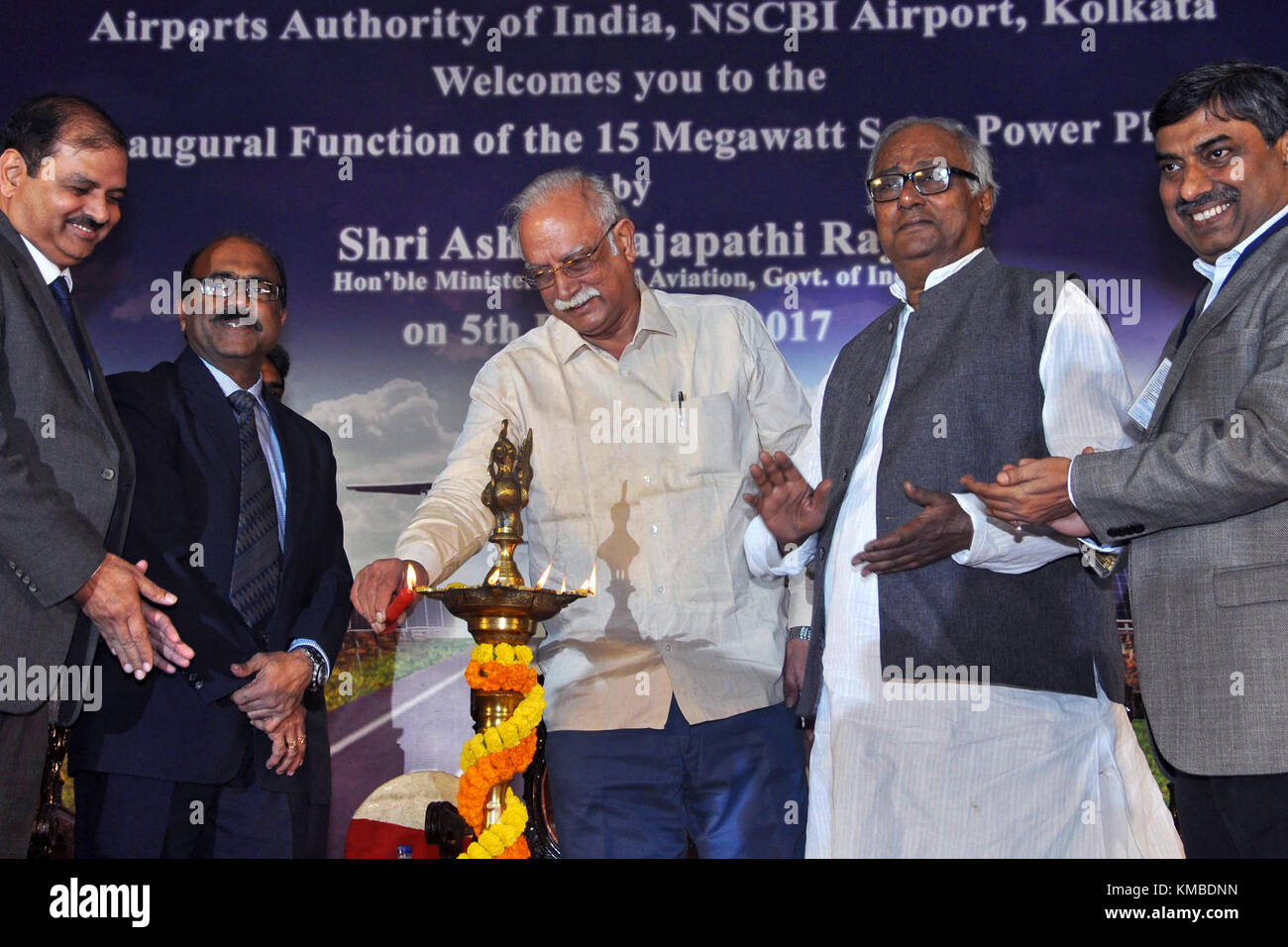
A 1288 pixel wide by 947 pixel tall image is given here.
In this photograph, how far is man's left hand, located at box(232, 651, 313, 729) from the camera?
325cm

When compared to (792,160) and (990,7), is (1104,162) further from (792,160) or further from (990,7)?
(792,160)

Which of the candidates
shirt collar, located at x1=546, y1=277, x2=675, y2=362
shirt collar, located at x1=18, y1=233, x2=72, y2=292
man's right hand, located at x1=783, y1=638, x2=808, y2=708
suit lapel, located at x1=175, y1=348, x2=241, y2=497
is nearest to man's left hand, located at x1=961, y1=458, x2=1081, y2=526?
man's right hand, located at x1=783, y1=638, x2=808, y2=708

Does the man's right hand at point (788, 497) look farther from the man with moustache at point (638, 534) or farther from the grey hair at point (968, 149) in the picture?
the grey hair at point (968, 149)

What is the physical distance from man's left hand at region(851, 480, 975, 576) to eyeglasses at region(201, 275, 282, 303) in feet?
6.08

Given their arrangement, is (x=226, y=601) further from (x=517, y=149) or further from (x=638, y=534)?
(x=517, y=149)

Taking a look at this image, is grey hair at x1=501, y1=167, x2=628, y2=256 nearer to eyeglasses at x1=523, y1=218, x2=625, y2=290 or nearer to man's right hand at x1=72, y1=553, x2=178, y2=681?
eyeglasses at x1=523, y1=218, x2=625, y2=290

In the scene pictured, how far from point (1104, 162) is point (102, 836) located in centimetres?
362

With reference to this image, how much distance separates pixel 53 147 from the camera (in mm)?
3291

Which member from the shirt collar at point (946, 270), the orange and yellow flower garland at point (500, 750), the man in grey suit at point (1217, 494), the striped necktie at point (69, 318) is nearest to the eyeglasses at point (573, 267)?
the shirt collar at point (946, 270)

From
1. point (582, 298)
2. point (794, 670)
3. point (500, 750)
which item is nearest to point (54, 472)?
point (500, 750)

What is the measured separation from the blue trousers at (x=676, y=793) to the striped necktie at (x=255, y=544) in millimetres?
875

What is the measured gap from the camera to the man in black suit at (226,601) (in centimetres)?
317

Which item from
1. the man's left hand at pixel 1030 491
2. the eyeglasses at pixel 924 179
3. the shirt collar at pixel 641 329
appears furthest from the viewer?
the shirt collar at pixel 641 329

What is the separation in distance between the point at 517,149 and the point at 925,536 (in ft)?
7.64
